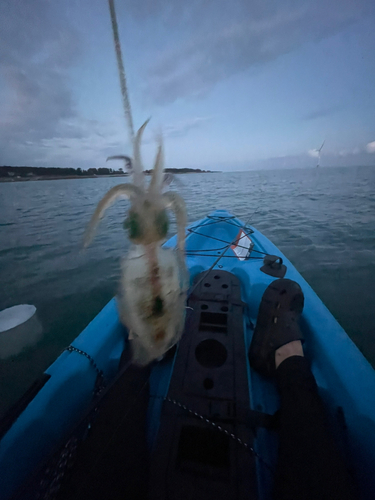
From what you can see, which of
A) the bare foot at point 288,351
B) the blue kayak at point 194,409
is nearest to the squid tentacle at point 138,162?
the blue kayak at point 194,409

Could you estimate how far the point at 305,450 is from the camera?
1.44 metres

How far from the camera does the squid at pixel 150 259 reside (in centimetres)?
98

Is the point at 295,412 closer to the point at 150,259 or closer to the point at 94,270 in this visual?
the point at 150,259

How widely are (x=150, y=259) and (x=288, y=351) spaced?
84.4 inches

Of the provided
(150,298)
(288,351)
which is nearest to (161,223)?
(150,298)

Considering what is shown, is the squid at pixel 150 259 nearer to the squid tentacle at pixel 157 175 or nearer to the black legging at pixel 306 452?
the squid tentacle at pixel 157 175

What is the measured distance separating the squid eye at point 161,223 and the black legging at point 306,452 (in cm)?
183

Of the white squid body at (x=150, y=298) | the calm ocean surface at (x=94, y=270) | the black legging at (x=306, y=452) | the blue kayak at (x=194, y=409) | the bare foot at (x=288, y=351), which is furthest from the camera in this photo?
the calm ocean surface at (x=94, y=270)

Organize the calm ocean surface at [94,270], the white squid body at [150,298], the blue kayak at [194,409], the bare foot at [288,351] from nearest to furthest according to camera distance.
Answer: the white squid body at [150,298]
the blue kayak at [194,409]
the bare foot at [288,351]
the calm ocean surface at [94,270]

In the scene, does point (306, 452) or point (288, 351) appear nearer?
point (306, 452)

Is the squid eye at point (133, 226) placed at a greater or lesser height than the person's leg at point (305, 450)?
greater

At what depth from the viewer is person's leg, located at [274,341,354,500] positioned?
1.28m

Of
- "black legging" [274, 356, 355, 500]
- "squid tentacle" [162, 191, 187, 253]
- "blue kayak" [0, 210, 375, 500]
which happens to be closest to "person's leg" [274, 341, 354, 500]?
"black legging" [274, 356, 355, 500]

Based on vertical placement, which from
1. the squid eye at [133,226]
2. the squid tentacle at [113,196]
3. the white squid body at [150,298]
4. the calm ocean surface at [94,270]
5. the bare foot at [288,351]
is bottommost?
the calm ocean surface at [94,270]
